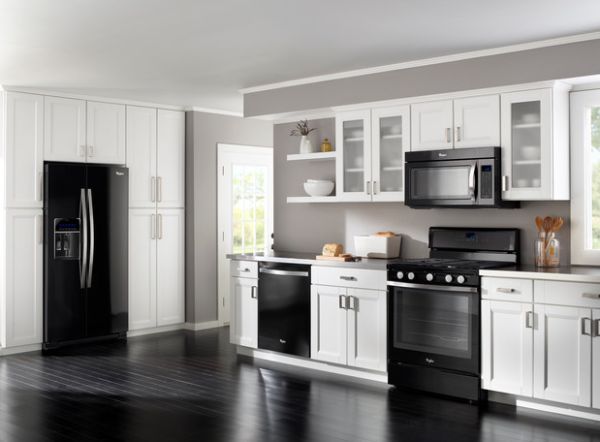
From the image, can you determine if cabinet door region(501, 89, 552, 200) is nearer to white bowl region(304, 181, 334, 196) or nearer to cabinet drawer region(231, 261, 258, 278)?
white bowl region(304, 181, 334, 196)

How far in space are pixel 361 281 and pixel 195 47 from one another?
6.76 ft

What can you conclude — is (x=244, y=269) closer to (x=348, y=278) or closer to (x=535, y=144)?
(x=348, y=278)

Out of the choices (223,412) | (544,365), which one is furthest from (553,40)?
(223,412)

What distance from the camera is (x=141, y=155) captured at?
7.04 meters

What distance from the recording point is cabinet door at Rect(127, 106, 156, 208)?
6949mm

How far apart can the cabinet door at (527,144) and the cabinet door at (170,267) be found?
3.77 metres

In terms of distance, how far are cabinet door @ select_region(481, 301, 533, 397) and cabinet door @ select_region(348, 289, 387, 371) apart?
2.58 feet

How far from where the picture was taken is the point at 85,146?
6.57 m

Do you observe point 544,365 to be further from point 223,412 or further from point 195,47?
point 195,47

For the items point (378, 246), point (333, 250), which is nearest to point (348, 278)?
point (333, 250)

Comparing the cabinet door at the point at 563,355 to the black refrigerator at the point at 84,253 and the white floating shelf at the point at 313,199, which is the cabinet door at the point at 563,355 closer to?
the white floating shelf at the point at 313,199

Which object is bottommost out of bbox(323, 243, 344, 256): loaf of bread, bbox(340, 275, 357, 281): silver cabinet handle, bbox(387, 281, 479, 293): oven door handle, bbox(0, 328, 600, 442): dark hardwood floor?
bbox(0, 328, 600, 442): dark hardwood floor

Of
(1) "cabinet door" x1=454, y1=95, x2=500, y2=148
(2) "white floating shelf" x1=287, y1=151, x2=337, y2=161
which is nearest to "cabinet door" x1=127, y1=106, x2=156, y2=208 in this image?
(2) "white floating shelf" x1=287, y1=151, x2=337, y2=161

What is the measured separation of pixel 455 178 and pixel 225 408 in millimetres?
2258
